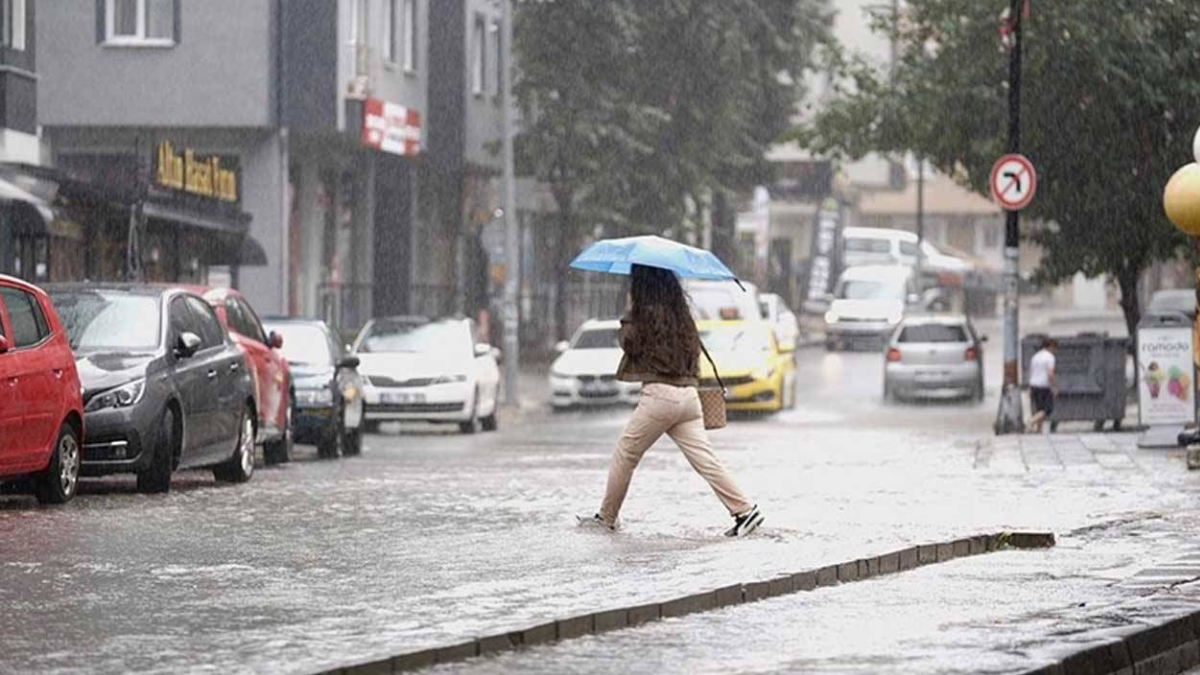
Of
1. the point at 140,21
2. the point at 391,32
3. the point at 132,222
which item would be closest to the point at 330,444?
the point at 132,222

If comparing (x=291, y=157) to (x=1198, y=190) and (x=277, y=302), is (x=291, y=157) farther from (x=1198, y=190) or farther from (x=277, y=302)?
(x=1198, y=190)

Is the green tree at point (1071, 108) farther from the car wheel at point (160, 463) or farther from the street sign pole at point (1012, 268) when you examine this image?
the car wheel at point (160, 463)

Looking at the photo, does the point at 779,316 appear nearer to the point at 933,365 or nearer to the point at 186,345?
the point at 933,365

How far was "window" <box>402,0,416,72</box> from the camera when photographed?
176 feet

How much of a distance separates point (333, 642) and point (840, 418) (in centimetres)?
3250

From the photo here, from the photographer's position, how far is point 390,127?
162 ft

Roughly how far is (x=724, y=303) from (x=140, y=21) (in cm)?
1076

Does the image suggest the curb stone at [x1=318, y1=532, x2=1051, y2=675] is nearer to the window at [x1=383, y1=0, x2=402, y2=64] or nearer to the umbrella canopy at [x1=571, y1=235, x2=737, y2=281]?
the umbrella canopy at [x1=571, y1=235, x2=737, y2=281]

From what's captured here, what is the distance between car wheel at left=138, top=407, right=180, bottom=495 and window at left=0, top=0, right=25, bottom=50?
13533mm

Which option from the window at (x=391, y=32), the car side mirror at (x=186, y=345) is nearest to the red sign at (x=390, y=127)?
the window at (x=391, y=32)

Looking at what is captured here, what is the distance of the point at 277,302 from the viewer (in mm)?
47312

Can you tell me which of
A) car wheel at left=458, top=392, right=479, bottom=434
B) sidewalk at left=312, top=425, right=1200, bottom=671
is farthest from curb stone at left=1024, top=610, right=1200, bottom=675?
car wheel at left=458, top=392, right=479, bottom=434

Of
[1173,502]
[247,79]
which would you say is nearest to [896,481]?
[1173,502]

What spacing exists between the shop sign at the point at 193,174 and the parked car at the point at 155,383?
14806 millimetres
